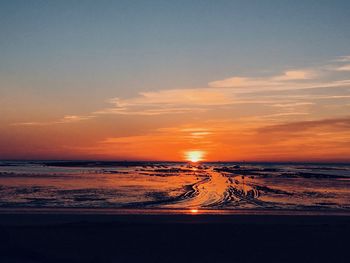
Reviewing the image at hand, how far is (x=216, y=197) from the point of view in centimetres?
3030
